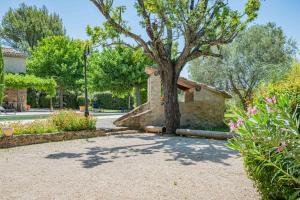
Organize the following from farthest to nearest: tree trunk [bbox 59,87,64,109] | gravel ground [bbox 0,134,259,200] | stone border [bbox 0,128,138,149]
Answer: tree trunk [bbox 59,87,64,109]
stone border [bbox 0,128,138,149]
gravel ground [bbox 0,134,259,200]

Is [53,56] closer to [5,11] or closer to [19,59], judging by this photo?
[19,59]

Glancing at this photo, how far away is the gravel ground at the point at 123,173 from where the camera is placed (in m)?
5.24

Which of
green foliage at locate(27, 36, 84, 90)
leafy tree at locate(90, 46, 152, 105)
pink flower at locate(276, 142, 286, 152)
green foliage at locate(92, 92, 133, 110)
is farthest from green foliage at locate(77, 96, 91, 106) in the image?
pink flower at locate(276, 142, 286, 152)

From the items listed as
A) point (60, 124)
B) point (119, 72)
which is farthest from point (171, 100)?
point (119, 72)

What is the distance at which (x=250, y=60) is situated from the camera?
24500 millimetres

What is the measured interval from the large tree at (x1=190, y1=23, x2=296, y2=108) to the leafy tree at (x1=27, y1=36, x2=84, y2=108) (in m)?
20.0

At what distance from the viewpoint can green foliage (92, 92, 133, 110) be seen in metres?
39.7

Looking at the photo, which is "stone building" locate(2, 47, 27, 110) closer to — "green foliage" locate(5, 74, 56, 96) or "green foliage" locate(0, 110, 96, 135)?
"green foliage" locate(5, 74, 56, 96)

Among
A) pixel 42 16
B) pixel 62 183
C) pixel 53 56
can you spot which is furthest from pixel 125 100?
pixel 62 183

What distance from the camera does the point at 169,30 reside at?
14711 millimetres

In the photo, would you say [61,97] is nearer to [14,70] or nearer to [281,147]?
[14,70]

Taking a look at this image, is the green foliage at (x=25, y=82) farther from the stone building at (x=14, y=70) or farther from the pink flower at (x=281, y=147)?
the pink flower at (x=281, y=147)

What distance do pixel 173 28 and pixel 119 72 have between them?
1644 centimetres

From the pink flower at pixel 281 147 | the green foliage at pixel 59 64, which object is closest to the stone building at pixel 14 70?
the green foliage at pixel 59 64
